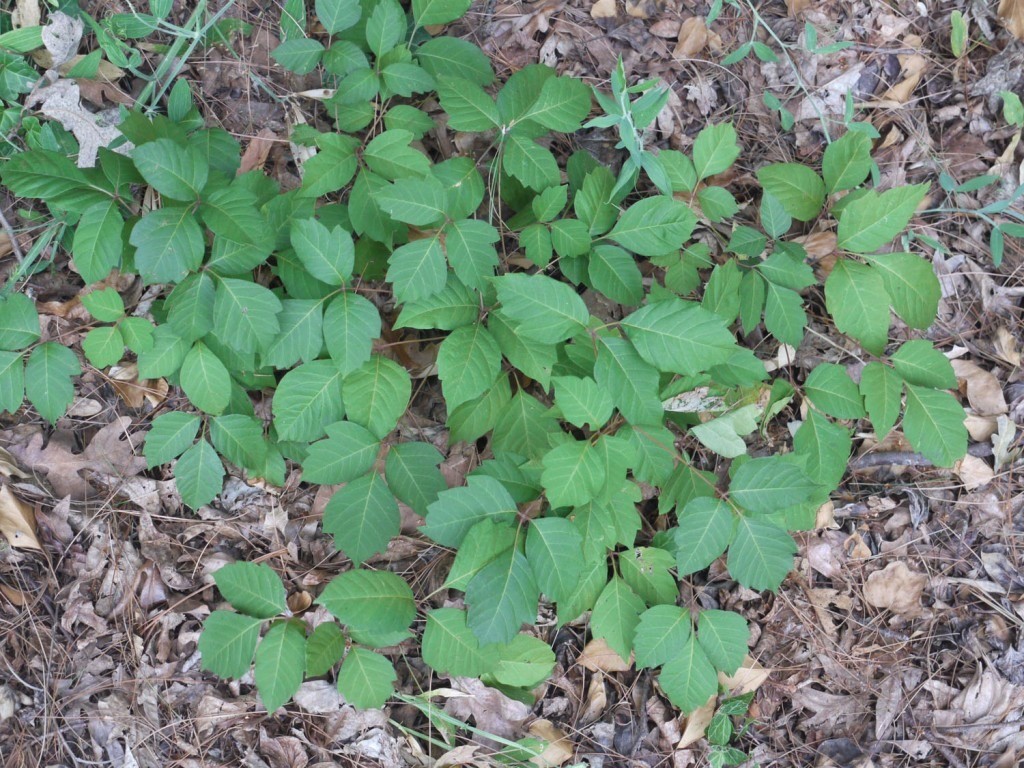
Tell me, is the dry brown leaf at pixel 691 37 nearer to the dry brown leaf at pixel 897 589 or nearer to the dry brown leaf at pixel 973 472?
the dry brown leaf at pixel 973 472

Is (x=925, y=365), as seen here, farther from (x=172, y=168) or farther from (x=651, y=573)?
(x=172, y=168)

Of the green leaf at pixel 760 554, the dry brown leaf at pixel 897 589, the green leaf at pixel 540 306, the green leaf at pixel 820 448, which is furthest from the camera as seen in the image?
the dry brown leaf at pixel 897 589

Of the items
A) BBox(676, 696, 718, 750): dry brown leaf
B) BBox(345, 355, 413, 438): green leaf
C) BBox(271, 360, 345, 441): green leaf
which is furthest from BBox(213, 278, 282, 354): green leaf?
BBox(676, 696, 718, 750): dry brown leaf

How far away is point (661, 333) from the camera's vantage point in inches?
64.3

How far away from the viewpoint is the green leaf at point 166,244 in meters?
1.62

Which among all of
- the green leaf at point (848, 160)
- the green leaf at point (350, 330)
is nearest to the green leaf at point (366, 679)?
the green leaf at point (350, 330)

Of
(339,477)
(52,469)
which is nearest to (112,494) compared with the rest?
(52,469)

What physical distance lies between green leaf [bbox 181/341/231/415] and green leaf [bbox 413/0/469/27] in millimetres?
1073

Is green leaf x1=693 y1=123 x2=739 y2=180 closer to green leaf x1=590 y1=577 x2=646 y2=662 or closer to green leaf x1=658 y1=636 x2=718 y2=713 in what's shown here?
green leaf x1=590 y1=577 x2=646 y2=662

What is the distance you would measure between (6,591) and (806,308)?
256 cm

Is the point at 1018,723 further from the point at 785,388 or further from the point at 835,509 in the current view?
the point at 785,388

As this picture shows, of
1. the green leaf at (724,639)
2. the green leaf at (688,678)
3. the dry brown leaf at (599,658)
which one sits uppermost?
the green leaf at (724,639)

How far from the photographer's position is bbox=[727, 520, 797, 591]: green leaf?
1.70 meters

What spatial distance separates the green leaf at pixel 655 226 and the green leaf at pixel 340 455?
0.83 meters
